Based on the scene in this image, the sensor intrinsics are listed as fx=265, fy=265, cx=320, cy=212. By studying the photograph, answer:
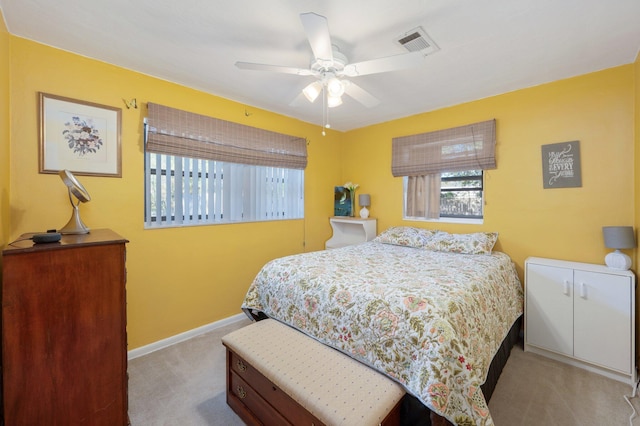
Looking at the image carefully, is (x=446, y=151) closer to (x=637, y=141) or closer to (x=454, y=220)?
(x=454, y=220)

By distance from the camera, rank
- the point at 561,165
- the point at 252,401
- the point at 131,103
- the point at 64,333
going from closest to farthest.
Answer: the point at 64,333
the point at 252,401
the point at 131,103
the point at 561,165

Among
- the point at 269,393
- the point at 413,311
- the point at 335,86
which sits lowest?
the point at 269,393

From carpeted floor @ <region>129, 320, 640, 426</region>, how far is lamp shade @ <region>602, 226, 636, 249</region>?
3.31 ft

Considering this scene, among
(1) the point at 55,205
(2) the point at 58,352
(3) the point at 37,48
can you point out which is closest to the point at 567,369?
(2) the point at 58,352

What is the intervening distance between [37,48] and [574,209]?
4465mm

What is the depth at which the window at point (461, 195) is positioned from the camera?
9.87ft

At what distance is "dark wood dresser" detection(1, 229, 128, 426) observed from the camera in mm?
1161

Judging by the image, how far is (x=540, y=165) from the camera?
99.9 inches

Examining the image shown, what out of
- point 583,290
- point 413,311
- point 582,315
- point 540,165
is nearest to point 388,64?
point 413,311

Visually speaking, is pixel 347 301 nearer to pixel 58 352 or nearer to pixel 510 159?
pixel 58 352

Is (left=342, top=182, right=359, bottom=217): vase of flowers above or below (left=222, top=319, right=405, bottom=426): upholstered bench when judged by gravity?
above

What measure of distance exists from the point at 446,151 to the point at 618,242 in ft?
5.38

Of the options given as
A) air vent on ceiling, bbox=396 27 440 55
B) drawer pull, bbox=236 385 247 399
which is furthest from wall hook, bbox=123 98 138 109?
drawer pull, bbox=236 385 247 399

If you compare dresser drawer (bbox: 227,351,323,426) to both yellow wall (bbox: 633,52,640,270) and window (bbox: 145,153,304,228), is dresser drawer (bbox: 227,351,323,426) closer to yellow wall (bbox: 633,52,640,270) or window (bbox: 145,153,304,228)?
window (bbox: 145,153,304,228)
